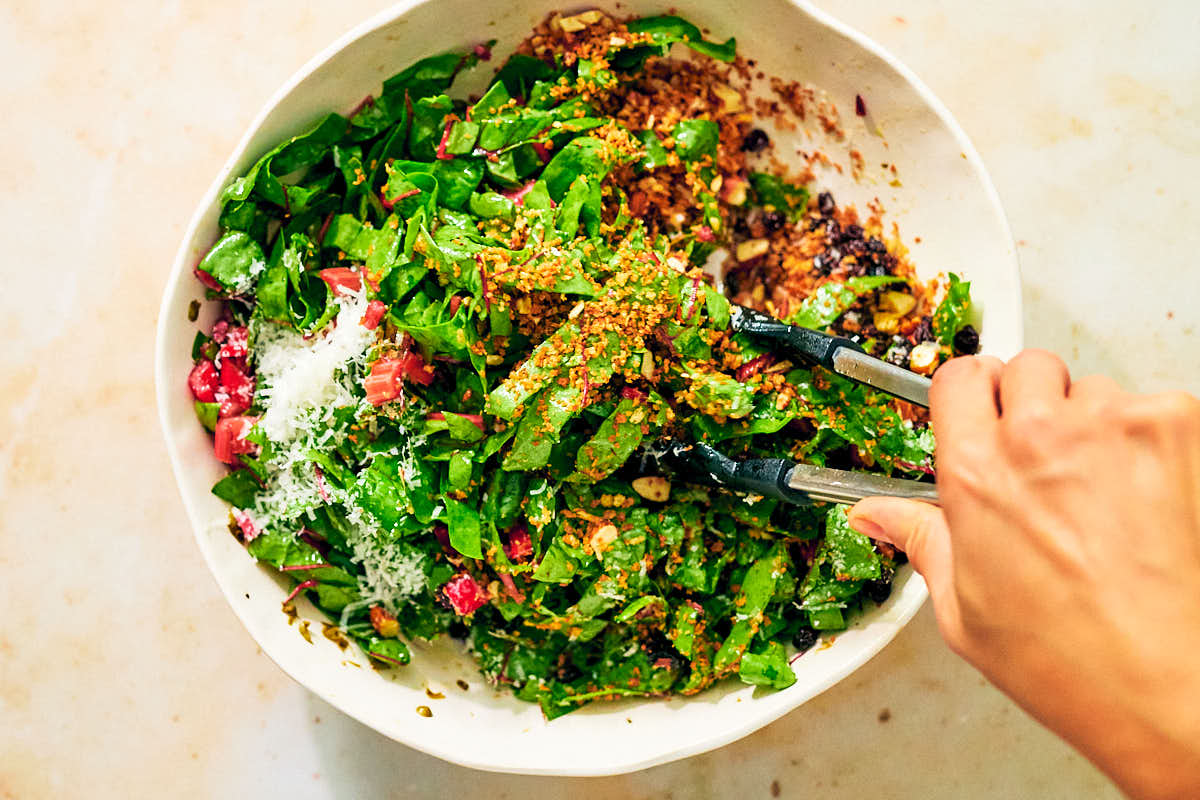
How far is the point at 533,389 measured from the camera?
4.50ft

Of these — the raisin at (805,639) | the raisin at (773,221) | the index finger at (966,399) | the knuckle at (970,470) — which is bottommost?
the raisin at (805,639)

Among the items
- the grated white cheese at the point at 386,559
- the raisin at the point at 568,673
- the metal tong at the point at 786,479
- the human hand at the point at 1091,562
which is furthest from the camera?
the raisin at the point at 568,673

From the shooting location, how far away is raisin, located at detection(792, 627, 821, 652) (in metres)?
1.57

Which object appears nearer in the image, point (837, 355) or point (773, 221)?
point (837, 355)

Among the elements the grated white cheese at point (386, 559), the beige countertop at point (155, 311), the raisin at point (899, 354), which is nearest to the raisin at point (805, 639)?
the beige countertop at point (155, 311)

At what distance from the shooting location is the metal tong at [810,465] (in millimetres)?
1281

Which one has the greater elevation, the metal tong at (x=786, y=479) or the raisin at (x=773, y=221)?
the raisin at (x=773, y=221)

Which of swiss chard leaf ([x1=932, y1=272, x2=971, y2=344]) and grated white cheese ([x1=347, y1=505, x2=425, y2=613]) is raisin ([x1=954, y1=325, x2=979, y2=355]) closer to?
swiss chard leaf ([x1=932, y1=272, x2=971, y2=344])

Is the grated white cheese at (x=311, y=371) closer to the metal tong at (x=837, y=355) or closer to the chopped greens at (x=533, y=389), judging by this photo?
the chopped greens at (x=533, y=389)

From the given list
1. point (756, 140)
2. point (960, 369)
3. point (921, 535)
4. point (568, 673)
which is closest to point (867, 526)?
point (921, 535)

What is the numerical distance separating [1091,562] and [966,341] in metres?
0.76

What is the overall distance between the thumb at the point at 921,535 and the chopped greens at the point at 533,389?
12.9 inches

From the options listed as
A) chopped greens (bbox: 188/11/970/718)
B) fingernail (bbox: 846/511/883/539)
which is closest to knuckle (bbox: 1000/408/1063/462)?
fingernail (bbox: 846/511/883/539)

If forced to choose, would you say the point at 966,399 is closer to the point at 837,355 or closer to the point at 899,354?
the point at 837,355
